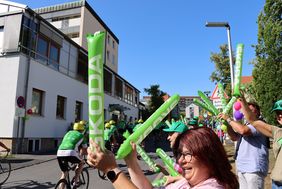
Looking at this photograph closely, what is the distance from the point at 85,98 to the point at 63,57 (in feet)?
13.9

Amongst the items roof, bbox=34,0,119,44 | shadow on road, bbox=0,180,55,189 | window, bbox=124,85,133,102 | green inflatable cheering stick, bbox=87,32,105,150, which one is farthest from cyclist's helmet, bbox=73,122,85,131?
window, bbox=124,85,133,102

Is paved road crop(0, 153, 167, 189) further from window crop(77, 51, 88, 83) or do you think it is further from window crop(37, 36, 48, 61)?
window crop(77, 51, 88, 83)

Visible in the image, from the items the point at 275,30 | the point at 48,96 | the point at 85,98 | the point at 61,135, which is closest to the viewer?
the point at 275,30

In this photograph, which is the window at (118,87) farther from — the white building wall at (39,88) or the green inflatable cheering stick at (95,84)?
the green inflatable cheering stick at (95,84)

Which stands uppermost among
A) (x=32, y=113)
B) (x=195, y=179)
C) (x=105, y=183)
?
A: (x=32, y=113)

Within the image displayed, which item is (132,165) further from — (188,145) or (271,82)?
(271,82)

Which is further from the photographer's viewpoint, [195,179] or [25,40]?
[25,40]

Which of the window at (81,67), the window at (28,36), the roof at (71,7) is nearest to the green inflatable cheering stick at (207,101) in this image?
the window at (28,36)

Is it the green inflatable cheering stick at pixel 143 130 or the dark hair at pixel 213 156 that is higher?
the green inflatable cheering stick at pixel 143 130

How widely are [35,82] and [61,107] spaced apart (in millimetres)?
4168

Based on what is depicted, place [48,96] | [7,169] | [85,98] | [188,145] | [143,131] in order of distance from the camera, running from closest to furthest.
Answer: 1. [143,131]
2. [188,145]
3. [7,169]
4. [48,96]
5. [85,98]

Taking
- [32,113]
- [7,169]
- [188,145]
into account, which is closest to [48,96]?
[32,113]

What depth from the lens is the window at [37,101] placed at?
1806cm

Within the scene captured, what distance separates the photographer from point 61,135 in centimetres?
2086
